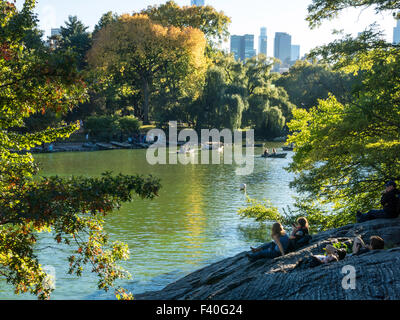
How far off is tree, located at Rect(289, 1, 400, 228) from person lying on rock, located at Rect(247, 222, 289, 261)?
3.50 m

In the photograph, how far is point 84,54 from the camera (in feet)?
222

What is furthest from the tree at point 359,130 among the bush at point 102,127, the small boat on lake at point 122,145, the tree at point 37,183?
the bush at point 102,127

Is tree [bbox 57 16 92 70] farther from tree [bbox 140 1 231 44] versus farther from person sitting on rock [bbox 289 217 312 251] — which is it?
person sitting on rock [bbox 289 217 312 251]

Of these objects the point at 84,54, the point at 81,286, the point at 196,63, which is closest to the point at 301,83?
the point at 196,63

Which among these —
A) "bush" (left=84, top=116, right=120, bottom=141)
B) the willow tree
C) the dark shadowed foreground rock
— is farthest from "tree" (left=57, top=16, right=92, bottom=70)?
the dark shadowed foreground rock

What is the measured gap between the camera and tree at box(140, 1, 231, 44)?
64.4 meters

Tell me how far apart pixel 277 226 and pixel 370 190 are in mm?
5089

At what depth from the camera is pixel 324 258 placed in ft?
28.5

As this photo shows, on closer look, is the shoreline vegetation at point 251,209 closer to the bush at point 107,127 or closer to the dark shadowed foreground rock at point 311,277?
the dark shadowed foreground rock at point 311,277

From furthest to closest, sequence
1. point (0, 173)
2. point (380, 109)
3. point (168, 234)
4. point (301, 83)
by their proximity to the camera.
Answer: point (301, 83), point (168, 234), point (380, 109), point (0, 173)

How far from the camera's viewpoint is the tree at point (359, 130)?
12664 millimetres

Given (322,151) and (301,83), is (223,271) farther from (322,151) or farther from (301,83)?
(301,83)

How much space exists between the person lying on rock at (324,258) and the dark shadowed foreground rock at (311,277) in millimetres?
203

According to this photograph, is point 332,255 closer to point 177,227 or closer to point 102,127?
point 177,227
